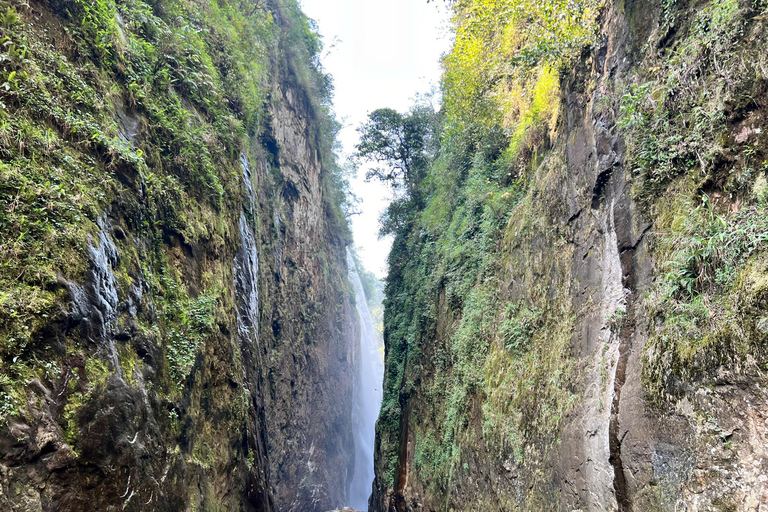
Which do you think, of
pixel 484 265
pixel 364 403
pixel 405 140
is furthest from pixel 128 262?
pixel 364 403

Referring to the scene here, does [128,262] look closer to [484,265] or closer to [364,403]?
[484,265]

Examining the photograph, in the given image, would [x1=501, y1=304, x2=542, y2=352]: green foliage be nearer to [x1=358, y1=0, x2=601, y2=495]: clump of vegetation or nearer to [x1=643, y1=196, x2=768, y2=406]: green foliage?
[x1=358, y1=0, x2=601, y2=495]: clump of vegetation

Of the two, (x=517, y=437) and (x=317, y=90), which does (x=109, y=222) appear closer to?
(x=517, y=437)

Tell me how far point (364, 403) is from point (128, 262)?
44.5 m

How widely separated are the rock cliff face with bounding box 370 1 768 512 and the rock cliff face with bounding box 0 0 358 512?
538 cm

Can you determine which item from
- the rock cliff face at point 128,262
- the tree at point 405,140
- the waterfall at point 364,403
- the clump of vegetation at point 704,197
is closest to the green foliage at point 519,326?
the clump of vegetation at point 704,197

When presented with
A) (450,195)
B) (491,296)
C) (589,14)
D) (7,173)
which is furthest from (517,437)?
(450,195)

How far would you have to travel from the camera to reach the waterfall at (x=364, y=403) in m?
37.1

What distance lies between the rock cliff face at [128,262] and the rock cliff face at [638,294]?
5.38 metres

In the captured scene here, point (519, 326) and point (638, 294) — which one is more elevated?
point (638, 294)

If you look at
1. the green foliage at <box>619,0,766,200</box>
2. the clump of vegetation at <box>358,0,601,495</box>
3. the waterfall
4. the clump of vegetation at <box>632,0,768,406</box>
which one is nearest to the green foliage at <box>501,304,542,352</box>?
the clump of vegetation at <box>358,0,601,495</box>

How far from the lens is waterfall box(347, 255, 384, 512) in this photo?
37.1m

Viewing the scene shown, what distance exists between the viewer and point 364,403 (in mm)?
45094

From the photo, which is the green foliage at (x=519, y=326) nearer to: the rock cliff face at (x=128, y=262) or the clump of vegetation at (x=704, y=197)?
the clump of vegetation at (x=704, y=197)
